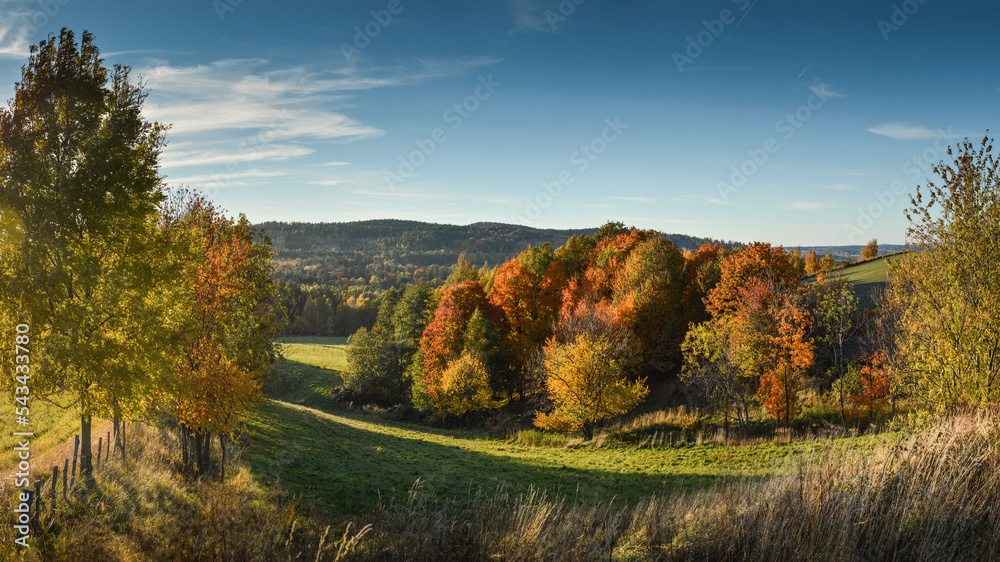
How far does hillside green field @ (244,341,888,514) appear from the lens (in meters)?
15.8

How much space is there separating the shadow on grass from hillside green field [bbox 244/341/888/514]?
0.14 feet

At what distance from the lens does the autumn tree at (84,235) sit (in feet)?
34.1

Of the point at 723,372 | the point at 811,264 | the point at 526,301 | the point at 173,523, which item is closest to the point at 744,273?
the point at 723,372

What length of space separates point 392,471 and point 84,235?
42.9 ft

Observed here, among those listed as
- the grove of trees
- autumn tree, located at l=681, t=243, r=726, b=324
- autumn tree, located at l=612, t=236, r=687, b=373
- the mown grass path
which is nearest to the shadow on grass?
the mown grass path

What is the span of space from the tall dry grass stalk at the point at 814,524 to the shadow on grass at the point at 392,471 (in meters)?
4.47

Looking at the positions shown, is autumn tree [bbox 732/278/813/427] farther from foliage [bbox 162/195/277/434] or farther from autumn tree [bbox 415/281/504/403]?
foliage [bbox 162/195/277/434]

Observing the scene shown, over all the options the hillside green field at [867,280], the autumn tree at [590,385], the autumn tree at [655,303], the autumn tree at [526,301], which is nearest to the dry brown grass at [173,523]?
the autumn tree at [590,385]

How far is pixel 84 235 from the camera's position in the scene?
38.6 feet

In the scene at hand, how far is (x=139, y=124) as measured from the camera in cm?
1218

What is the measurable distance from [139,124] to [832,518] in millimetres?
17250

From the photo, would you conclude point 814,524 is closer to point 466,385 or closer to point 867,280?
point 466,385

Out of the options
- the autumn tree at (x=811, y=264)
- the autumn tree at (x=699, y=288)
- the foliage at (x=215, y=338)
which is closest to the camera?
the foliage at (x=215, y=338)

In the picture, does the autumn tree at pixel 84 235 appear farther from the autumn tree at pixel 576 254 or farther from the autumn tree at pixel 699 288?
the autumn tree at pixel 576 254
